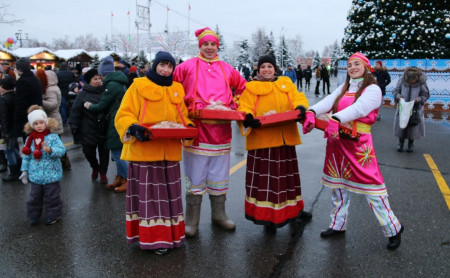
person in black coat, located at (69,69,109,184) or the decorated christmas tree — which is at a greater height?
the decorated christmas tree

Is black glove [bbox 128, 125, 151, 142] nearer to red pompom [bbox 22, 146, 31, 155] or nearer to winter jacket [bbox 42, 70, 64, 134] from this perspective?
red pompom [bbox 22, 146, 31, 155]

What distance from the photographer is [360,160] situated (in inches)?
138

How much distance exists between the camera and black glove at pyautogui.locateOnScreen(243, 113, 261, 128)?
341 centimetres

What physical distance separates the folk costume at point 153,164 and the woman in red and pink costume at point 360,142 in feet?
4.24

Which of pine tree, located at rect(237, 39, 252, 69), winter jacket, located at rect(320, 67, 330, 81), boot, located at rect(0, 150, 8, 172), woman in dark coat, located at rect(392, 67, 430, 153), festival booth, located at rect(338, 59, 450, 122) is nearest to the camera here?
boot, located at rect(0, 150, 8, 172)

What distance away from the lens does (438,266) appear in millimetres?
3248

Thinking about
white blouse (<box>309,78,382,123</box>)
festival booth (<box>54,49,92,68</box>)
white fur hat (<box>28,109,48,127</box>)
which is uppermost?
festival booth (<box>54,49,92,68</box>)

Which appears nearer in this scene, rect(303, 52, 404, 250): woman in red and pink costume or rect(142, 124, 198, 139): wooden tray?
rect(142, 124, 198, 139): wooden tray

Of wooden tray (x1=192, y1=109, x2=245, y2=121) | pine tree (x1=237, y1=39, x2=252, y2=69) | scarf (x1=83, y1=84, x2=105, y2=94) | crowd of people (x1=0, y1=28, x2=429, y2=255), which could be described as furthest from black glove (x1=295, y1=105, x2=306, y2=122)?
pine tree (x1=237, y1=39, x2=252, y2=69)

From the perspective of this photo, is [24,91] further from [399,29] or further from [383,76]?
[399,29]

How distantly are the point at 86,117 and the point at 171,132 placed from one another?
288cm

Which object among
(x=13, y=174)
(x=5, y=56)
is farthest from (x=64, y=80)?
(x=5, y=56)

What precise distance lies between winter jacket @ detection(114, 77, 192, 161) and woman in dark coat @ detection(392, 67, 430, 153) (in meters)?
5.98

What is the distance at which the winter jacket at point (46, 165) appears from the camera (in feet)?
13.9
